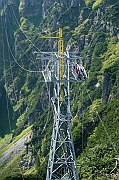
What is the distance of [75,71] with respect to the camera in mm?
38812

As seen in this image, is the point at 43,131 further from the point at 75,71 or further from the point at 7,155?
A: the point at 75,71

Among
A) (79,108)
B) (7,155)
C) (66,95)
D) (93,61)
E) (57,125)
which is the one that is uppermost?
(66,95)

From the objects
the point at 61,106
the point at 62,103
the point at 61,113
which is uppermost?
the point at 62,103

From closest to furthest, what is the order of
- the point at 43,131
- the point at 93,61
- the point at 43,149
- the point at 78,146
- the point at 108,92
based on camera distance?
the point at 78,146, the point at 108,92, the point at 43,149, the point at 43,131, the point at 93,61

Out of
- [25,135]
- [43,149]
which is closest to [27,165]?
[43,149]

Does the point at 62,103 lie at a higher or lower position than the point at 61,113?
higher

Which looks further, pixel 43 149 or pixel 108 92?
pixel 43 149

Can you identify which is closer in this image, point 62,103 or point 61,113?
point 62,103

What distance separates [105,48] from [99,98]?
4095 centimetres

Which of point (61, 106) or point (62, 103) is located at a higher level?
point (62, 103)

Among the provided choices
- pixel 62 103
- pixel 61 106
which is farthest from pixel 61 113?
pixel 62 103

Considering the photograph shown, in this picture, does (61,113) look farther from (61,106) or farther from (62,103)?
(62,103)

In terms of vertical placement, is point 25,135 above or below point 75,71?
below

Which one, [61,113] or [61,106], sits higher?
[61,106]
